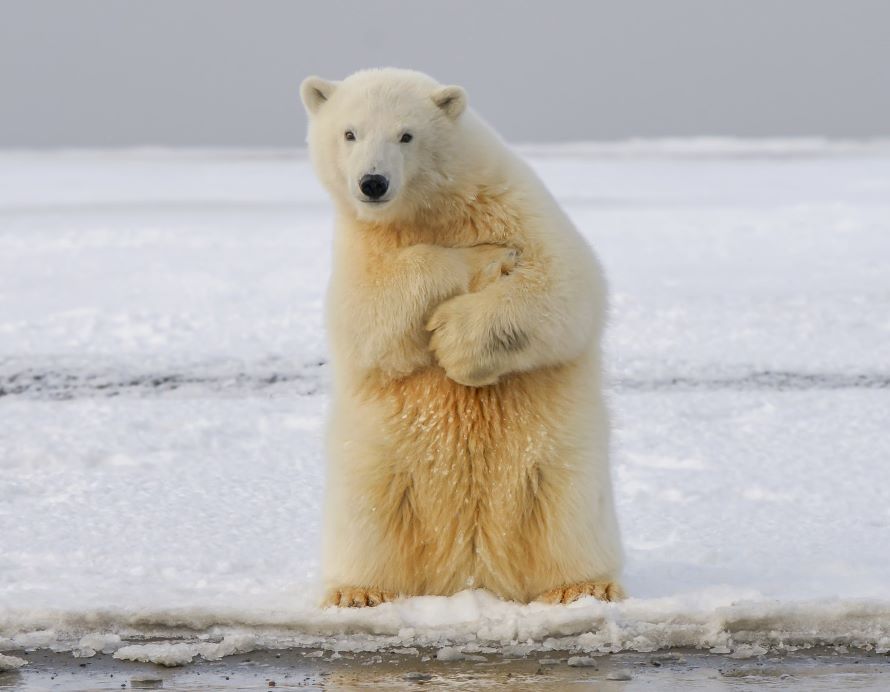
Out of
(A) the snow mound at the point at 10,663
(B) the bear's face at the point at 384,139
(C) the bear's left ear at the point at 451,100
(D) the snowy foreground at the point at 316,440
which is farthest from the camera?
(C) the bear's left ear at the point at 451,100

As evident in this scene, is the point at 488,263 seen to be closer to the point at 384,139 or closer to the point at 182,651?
the point at 384,139

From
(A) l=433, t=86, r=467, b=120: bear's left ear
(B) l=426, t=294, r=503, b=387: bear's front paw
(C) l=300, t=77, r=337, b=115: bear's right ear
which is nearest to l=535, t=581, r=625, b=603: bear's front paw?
(B) l=426, t=294, r=503, b=387: bear's front paw

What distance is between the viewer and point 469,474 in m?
3.27

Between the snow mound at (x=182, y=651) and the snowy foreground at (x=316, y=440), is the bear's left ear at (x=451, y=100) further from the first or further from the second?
the snow mound at (x=182, y=651)

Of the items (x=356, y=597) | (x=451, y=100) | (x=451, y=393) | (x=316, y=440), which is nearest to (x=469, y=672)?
(x=356, y=597)

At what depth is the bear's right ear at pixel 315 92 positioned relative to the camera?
3445 mm

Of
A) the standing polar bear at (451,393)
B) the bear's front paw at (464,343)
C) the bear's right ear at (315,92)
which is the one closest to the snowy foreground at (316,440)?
the standing polar bear at (451,393)

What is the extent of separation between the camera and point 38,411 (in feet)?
19.5

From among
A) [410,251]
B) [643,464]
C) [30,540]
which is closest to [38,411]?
[30,540]

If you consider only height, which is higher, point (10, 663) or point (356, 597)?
point (356, 597)

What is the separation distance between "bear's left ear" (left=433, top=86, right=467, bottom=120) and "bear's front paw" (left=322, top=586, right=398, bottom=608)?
1177 millimetres

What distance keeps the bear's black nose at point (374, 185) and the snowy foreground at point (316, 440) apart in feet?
3.20

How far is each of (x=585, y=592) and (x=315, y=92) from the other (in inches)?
56.3

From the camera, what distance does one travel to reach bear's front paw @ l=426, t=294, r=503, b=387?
3.14 metres
